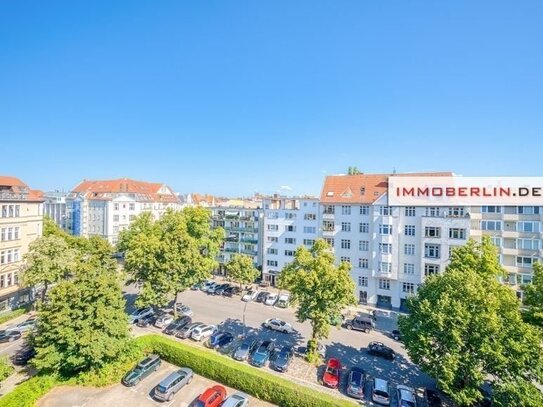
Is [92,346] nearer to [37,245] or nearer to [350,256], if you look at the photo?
[37,245]

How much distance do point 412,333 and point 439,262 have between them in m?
23.5

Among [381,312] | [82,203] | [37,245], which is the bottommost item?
[381,312]

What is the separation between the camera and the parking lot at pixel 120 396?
24.4m

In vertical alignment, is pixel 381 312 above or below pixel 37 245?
below

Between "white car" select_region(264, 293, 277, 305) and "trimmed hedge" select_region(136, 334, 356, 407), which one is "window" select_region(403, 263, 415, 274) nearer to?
"white car" select_region(264, 293, 277, 305)

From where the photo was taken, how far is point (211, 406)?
949 inches

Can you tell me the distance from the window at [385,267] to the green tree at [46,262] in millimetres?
44601

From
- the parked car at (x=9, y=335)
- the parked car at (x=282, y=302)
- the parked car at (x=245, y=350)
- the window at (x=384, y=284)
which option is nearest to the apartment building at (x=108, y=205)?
the parked car at (x=9, y=335)

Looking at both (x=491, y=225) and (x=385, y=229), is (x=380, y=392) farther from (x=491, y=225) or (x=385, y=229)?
(x=491, y=225)

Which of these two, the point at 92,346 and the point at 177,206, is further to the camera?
the point at 177,206

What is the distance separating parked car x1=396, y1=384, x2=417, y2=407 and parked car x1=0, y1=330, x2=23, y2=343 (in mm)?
39913

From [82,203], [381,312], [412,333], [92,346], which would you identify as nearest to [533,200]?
[381,312]

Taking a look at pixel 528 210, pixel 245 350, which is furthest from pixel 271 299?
pixel 528 210

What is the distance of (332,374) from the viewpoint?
27859 mm
